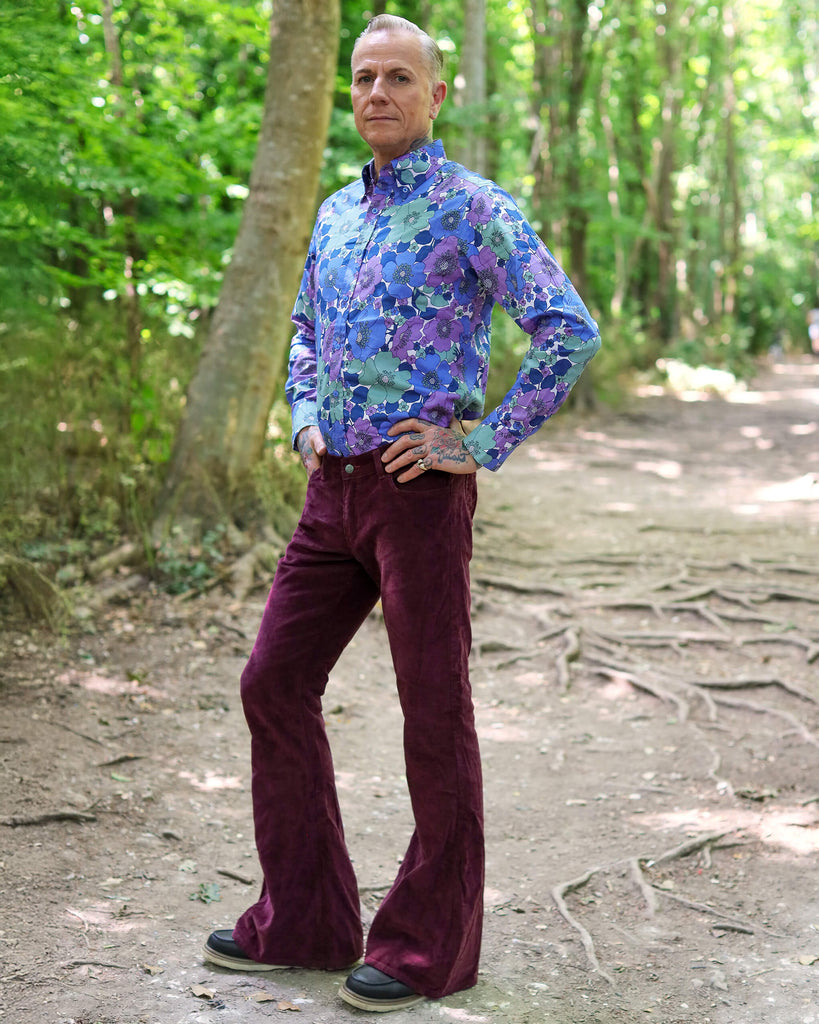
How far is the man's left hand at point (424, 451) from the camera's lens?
258cm

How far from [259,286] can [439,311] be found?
451 centimetres

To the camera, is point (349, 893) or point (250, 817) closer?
point (349, 893)

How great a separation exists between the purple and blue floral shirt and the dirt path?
5.02 feet

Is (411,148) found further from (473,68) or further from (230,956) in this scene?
(473,68)

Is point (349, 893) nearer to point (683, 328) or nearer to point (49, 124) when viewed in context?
point (49, 124)

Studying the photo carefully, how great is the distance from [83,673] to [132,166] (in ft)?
12.9

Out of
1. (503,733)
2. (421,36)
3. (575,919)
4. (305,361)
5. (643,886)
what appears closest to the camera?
(421,36)

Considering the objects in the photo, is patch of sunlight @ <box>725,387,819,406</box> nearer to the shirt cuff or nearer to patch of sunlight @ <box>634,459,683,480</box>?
patch of sunlight @ <box>634,459,683,480</box>

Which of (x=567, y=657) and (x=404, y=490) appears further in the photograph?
(x=567, y=657)

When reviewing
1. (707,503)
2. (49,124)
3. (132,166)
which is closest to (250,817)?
(49,124)

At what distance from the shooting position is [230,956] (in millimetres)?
2945

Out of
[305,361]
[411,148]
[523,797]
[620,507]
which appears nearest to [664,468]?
[620,507]

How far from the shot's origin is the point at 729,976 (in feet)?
10.4

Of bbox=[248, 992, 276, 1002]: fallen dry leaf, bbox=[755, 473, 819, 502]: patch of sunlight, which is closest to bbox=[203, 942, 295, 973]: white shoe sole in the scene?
bbox=[248, 992, 276, 1002]: fallen dry leaf
